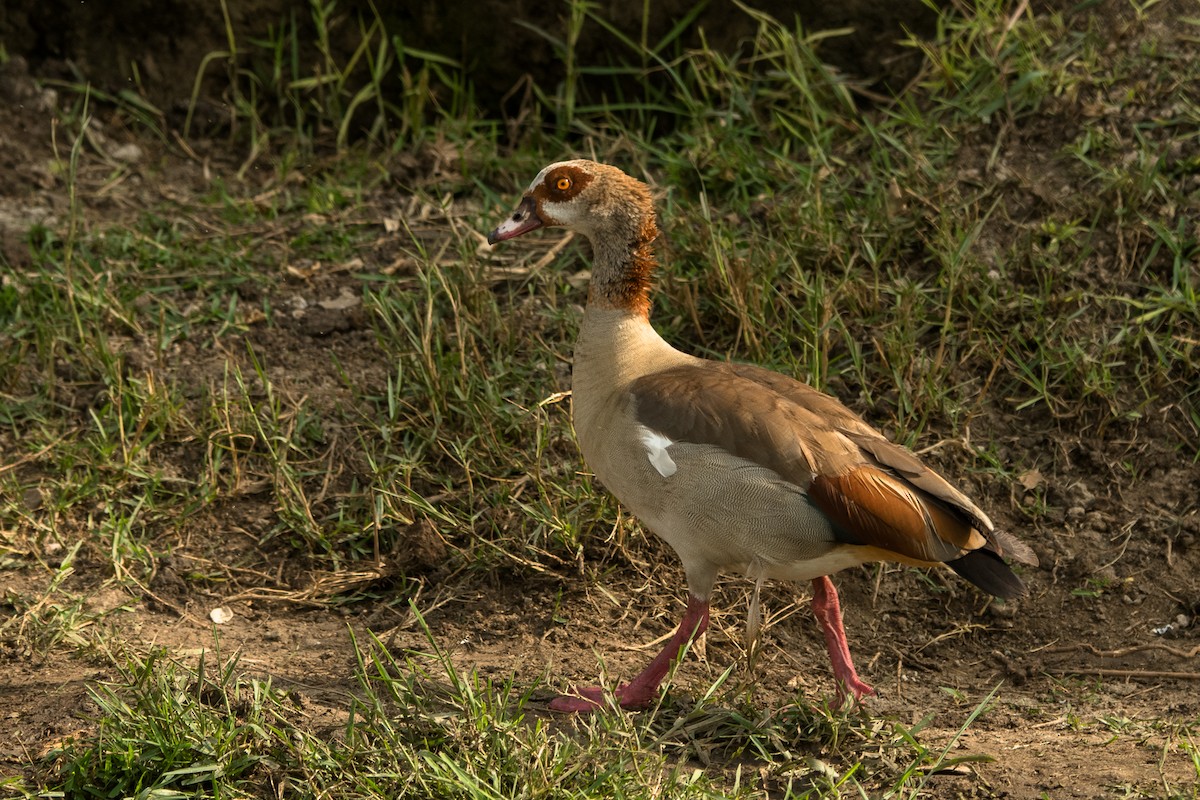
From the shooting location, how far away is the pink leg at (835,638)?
12.6ft

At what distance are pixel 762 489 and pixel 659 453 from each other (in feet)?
0.97

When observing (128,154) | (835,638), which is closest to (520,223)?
(835,638)

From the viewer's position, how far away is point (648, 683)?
3764 millimetres

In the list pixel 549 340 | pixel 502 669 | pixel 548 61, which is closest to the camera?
pixel 502 669

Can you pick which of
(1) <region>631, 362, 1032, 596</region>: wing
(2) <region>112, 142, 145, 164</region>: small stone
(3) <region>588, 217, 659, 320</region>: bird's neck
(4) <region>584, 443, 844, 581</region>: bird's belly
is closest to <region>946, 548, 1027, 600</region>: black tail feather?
(1) <region>631, 362, 1032, 596</region>: wing

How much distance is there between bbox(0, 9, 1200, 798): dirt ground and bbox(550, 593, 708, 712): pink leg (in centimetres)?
11

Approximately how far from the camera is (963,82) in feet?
18.6

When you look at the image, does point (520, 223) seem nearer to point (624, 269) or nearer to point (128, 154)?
point (624, 269)

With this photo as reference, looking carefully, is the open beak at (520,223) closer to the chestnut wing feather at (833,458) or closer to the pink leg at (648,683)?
the chestnut wing feather at (833,458)

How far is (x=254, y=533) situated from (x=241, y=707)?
52.5 inches

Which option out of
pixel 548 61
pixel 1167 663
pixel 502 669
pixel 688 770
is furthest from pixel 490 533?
pixel 548 61

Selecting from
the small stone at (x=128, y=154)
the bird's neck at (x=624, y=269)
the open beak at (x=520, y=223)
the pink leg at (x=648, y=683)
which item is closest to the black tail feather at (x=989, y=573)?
the pink leg at (x=648, y=683)

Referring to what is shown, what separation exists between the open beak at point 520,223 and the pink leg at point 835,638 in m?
1.36

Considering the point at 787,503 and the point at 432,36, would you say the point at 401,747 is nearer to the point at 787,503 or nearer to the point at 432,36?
the point at 787,503
